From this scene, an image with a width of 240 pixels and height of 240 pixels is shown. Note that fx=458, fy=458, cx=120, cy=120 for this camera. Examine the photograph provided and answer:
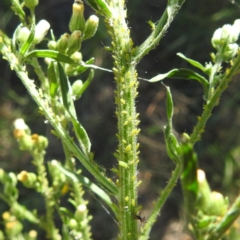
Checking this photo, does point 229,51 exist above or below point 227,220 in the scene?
above

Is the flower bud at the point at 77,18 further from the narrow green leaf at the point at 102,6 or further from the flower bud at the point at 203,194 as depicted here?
the flower bud at the point at 203,194

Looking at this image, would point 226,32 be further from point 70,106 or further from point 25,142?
point 25,142

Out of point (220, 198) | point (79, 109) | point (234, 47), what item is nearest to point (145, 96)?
point (79, 109)

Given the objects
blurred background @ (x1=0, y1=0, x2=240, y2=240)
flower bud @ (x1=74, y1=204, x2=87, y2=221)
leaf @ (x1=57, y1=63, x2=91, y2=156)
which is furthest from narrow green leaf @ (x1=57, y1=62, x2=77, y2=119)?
blurred background @ (x1=0, y1=0, x2=240, y2=240)

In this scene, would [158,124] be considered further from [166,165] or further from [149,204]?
[149,204]

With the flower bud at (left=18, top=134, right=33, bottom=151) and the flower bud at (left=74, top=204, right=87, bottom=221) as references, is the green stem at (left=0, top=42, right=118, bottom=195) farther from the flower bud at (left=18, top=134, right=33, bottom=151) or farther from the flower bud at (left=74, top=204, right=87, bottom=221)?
the flower bud at (left=18, top=134, right=33, bottom=151)

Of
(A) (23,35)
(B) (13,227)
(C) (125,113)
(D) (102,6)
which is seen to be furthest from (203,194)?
(B) (13,227)
